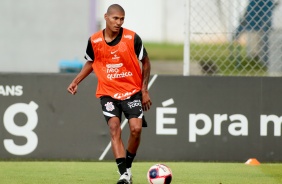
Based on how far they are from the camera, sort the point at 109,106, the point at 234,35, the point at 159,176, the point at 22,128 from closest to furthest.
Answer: the point at 159,176, the point at 109,106, the point at 22,128, the point at 234,35

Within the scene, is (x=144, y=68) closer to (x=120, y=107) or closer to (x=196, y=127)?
(x=120, y=107)

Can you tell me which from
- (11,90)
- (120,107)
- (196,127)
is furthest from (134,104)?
(11,90)

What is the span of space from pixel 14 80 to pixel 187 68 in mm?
2436

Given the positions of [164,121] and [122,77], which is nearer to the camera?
[122,77]

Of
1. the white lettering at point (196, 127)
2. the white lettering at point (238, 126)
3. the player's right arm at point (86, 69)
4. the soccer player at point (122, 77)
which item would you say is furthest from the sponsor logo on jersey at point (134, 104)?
the white lettering at point (238, 126)

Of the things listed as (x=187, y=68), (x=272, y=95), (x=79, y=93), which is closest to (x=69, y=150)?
(x=79, y=93)

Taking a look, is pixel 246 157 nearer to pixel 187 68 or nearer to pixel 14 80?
pixel 187 68

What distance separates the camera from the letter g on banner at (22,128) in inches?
528

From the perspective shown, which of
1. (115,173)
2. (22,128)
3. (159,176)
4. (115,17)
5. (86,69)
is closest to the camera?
(159,176)

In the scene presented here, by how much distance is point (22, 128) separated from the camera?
1342 cm

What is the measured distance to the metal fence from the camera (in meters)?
13.9

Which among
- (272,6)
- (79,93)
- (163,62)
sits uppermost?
(272,6)

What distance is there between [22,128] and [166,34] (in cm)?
2734

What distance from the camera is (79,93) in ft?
44.4
